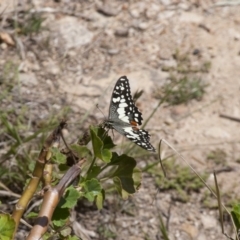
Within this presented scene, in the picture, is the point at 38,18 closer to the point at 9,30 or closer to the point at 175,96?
the point at 9,30

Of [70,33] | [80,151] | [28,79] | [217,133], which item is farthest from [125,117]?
[70,33]

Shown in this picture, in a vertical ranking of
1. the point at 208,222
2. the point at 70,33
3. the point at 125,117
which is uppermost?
the point at 125,117

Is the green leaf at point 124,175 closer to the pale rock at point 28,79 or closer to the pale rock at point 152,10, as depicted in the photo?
the pale rock at point 28,79

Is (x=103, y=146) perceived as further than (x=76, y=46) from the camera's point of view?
No

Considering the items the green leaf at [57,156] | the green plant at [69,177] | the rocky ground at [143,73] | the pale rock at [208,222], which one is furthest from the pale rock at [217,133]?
the green leaf at [57,156]

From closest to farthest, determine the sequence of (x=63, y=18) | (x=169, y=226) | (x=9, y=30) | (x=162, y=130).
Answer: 1. (x=169, y=226)
2. (x=162, y=130)
3. (x=9, y=30)
4. (x=63, y=18)

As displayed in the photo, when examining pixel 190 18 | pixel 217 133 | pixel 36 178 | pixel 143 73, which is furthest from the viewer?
pixel 190 18

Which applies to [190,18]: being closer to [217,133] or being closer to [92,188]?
[217,133]

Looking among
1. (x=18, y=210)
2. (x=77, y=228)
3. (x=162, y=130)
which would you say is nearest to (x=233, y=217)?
(x=18, y=210)
